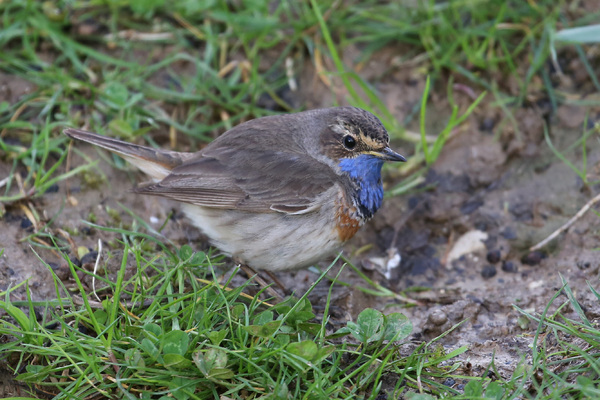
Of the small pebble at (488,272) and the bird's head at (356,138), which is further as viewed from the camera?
the small pebble at (488,272)

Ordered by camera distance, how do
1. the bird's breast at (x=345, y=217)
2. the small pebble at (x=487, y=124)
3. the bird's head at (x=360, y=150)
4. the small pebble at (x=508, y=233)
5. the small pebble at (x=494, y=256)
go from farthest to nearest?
the small pebble at (x=487, y=124) → the small pebble at (x=508, y=233) → the small pebble at (x=494, y=256) → the bird's head at (x=360, y=150) → the bird's breast at (x=345, y=217)

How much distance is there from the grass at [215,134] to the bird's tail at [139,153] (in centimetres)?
44

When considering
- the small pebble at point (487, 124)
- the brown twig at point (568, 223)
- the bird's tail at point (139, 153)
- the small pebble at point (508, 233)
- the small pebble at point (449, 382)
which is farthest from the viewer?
the small pebble at point (487, 124)

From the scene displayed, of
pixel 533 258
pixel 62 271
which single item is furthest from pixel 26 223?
pixel 533 258

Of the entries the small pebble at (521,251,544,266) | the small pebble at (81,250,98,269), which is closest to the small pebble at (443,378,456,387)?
the small pebble at (521,251,544,266)

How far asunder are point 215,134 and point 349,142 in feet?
5.97

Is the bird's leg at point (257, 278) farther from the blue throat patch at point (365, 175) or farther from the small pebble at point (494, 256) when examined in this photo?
the small pebble at point (494, 256)

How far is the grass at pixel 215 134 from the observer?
4164 millimetres

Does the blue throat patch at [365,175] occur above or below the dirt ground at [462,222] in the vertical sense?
above

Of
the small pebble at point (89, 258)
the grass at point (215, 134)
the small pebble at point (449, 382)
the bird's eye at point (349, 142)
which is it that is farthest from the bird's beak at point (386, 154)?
the small pebble at point (89, 258)

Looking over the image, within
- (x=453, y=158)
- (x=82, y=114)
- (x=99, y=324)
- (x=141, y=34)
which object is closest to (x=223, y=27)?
(x=141, y=34)

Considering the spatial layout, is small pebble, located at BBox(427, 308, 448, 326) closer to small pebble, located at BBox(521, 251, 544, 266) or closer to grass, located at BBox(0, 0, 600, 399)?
grass, located at BBox(0, 0, 600, 399)

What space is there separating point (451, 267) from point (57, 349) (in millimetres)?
3551

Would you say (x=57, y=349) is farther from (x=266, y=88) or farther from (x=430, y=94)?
(x=430, y=94)
